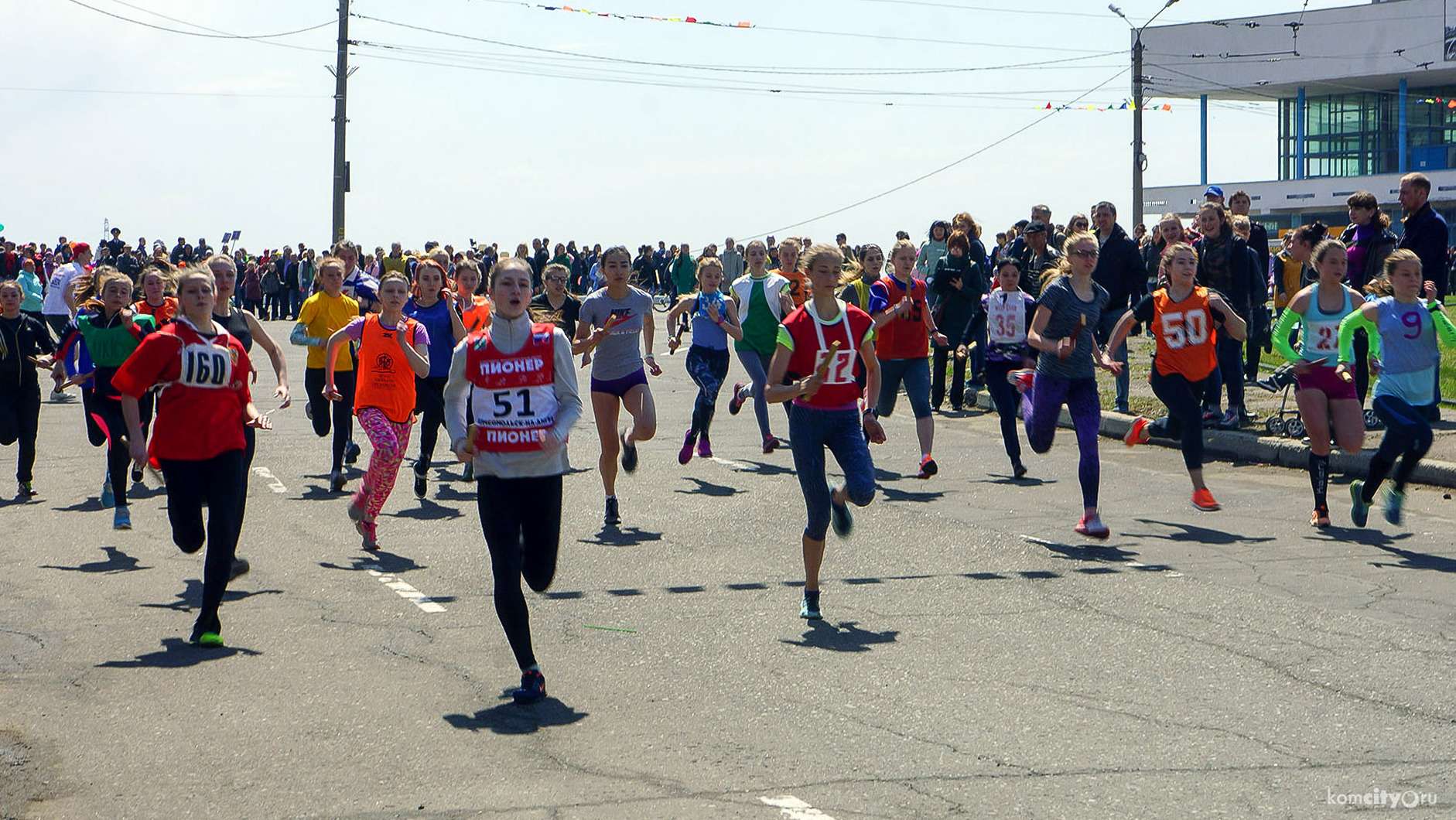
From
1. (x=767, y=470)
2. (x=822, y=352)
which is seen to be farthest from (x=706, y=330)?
(x=822, y=352)

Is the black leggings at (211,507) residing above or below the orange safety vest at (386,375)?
below

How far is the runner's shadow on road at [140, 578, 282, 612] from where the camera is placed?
7.82m

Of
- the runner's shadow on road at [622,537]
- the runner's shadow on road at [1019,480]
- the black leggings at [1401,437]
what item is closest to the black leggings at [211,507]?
the runner's shadow on road at [622,537]

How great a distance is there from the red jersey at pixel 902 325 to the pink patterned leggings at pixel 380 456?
3.85m

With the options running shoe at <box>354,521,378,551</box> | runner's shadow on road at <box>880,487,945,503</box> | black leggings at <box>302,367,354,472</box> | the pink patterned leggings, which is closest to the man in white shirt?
black leggings at <box>302,367,354,472</box>

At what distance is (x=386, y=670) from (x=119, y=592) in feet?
8.33

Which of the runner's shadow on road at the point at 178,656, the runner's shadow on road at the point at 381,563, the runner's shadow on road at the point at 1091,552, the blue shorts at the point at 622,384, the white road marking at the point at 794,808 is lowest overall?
the white road marking at the point at 794,808

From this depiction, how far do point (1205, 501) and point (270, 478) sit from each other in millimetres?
7424

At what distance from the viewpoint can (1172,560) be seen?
859 centimetres

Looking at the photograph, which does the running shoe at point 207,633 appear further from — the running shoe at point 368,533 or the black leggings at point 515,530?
the running shoe at point 368,533

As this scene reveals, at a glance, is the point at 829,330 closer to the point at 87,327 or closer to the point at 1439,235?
the point at 87,327

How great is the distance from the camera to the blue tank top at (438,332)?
11.0 meters

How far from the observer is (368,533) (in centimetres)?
923

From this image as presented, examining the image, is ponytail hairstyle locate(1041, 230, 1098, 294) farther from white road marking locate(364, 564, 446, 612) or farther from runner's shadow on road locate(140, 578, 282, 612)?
runner's shadow on road locate(140, 578, 282, 612)
